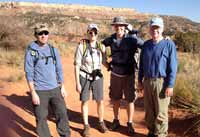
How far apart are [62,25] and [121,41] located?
4310 cm

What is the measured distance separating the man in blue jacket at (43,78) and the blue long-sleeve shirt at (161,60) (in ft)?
4.55

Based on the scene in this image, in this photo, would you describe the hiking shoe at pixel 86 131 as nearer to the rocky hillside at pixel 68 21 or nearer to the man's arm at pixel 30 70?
the man's arm at pixel 30 70

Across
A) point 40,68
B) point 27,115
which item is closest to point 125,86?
point 40,68

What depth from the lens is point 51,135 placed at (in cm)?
685

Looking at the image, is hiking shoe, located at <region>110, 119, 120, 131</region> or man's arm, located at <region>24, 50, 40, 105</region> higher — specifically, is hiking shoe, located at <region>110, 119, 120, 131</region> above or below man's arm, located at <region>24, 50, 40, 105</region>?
below

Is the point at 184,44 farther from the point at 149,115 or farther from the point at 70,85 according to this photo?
the point at 149,115

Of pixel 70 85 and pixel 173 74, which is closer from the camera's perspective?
pixel 173 74

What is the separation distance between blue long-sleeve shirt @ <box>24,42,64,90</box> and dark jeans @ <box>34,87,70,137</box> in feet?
0.35

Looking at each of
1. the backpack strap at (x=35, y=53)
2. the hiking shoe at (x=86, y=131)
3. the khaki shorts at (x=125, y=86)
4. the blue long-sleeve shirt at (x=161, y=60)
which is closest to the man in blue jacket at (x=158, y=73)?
the blue long-sleeve shirt at (x=161, y=60)

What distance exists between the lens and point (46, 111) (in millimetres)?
6195

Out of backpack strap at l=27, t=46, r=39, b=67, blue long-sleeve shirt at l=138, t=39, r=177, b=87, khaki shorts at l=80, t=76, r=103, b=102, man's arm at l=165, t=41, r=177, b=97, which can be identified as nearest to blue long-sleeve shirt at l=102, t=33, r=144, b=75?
khaki shorts at l=80, t=76, r=103, b=102

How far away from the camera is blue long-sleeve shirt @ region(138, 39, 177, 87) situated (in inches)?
237

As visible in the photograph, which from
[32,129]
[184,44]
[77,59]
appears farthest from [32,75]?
[184,44]

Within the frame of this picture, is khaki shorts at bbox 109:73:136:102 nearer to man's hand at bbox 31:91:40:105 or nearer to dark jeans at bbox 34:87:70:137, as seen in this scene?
dark jeans at bbox 34:87:70:137
